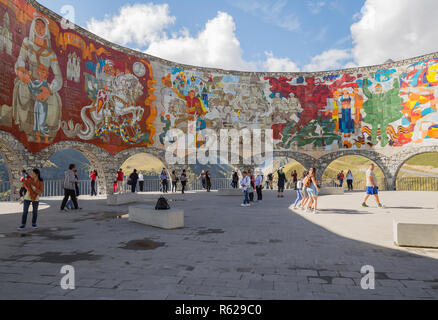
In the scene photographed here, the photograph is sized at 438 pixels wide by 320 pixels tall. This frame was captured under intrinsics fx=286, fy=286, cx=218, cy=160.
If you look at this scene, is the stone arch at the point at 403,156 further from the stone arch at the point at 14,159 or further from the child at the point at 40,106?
the stone arch at the point at 14,159

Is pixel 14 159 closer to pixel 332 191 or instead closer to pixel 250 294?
pixel 250 294

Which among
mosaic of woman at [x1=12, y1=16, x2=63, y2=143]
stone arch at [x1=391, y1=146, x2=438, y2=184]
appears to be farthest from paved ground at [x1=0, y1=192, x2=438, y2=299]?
stone arch at [x1=391, y1=146, x2=438, y2=184]

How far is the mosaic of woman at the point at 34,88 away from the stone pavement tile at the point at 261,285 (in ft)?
53.9

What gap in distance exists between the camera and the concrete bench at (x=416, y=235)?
507cm

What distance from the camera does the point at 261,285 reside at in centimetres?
342

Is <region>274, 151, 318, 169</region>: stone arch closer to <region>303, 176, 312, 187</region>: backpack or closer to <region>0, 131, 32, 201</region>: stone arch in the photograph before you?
<region>303, 176, 312, 187</region>: backpack

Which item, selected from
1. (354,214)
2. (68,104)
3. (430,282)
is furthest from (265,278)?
(68,104)

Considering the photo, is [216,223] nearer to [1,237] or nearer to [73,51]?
[1,237]

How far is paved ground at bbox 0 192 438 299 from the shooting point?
10.6ft

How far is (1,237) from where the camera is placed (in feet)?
20.2

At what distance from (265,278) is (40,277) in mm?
2918

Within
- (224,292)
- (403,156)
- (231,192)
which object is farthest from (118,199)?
(403,156)

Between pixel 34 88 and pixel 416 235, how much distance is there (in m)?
18.6

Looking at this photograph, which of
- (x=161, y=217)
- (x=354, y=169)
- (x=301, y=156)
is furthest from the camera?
(x=354, y=169)
